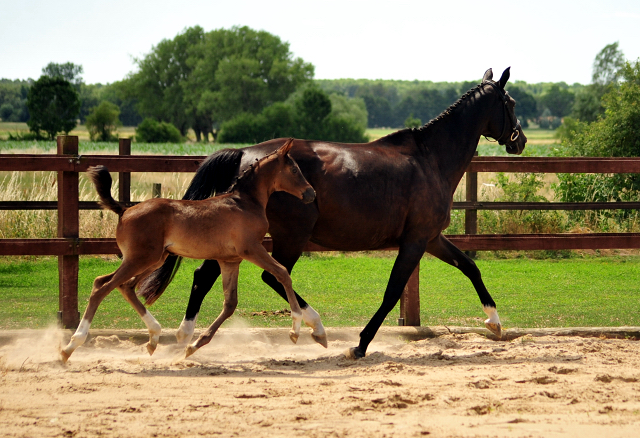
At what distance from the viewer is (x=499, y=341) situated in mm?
5883

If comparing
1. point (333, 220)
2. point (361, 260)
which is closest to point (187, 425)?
point (333, 220)

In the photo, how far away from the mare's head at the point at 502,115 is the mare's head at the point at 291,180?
220 cm

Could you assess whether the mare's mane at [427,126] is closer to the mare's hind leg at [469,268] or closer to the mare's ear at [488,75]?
the mare's ear at [488,75]

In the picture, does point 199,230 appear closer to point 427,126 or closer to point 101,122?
point 427,126

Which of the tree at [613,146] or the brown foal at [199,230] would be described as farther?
the tree at [613,146]

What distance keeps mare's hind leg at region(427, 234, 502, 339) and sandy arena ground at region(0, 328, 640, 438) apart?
0.20 meters

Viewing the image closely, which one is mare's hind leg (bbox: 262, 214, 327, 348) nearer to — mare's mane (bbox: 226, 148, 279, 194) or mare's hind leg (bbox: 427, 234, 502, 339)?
mare's mane (bbox: 226, 148, 279, 194)

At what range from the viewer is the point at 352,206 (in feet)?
17.4

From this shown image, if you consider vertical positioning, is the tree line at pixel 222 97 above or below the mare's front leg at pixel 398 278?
above

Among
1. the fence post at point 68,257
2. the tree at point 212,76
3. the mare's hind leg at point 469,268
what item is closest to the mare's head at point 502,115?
the mare's hind leg at point 469,268

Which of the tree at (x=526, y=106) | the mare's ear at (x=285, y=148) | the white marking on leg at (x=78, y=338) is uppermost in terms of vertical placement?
the tree at (x=526, y=106)

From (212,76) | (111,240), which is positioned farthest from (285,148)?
(212,76)

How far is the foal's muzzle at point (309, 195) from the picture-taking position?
494 cm

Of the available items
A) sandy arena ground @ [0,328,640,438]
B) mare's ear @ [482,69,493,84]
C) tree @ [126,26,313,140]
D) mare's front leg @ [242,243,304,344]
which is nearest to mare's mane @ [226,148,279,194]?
mare's front leg @ [242,243,304,344]
